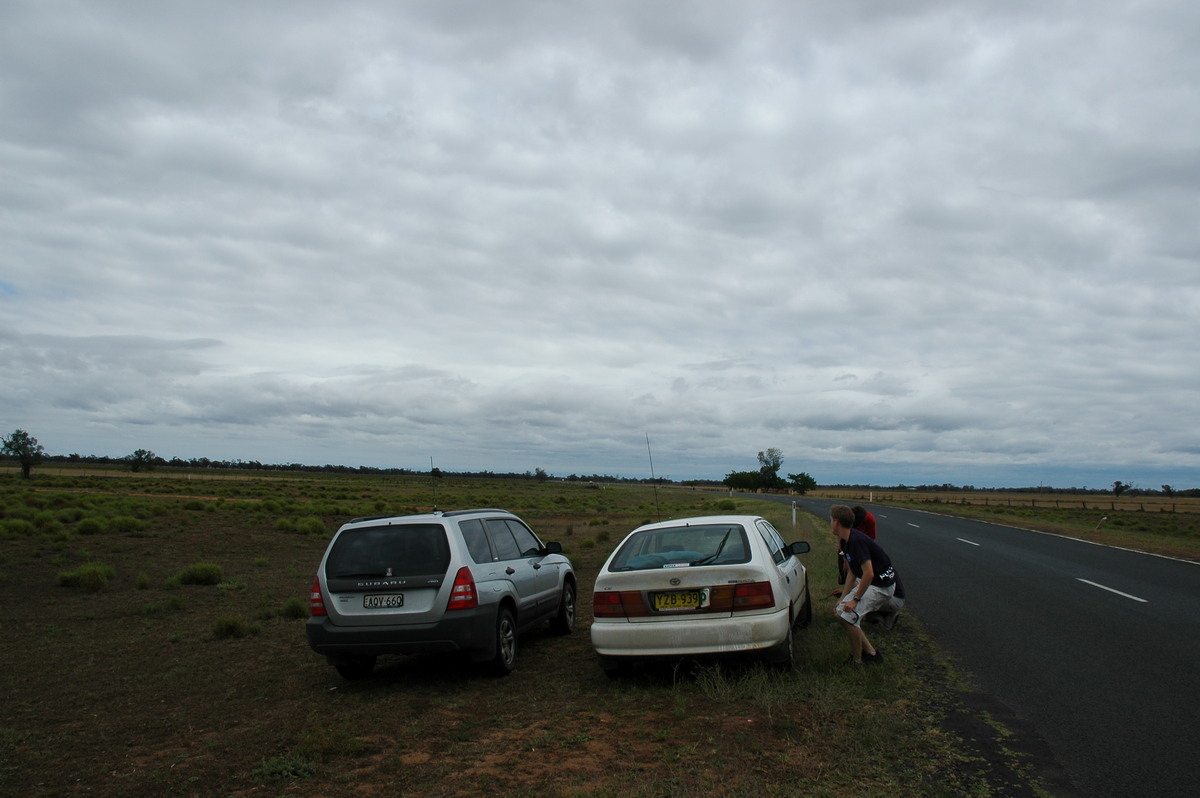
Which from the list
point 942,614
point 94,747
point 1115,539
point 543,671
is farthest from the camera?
point 1115,539

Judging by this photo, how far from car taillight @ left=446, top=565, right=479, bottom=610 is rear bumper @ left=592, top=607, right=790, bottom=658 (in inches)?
58.3

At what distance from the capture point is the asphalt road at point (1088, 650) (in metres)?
5.09

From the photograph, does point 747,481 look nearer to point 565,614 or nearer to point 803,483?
point 803,483

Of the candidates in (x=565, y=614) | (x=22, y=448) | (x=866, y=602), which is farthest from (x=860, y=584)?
(x=22, y=448)

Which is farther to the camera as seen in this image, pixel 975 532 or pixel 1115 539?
pixel 975 532

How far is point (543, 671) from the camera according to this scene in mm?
8539

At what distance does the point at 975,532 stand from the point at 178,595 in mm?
24327

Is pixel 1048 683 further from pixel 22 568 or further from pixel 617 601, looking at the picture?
pixel 22 568

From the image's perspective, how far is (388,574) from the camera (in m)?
7.76

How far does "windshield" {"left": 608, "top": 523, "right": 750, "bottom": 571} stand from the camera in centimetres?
746

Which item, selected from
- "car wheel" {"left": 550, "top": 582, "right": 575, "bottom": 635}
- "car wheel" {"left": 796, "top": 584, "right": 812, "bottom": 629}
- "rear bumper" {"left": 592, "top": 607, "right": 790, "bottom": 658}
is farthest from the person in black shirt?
"car wheel" {"left": 550, "top": 582, "right": 575, "bottom": 635}

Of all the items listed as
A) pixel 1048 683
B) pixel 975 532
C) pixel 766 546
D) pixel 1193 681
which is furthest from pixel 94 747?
pixel 975 532

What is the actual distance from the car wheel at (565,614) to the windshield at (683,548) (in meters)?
2.76

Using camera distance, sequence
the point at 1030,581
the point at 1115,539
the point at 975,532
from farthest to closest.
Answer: the point at 975,532 → the point at 1115,539 → the point at 1030,581
